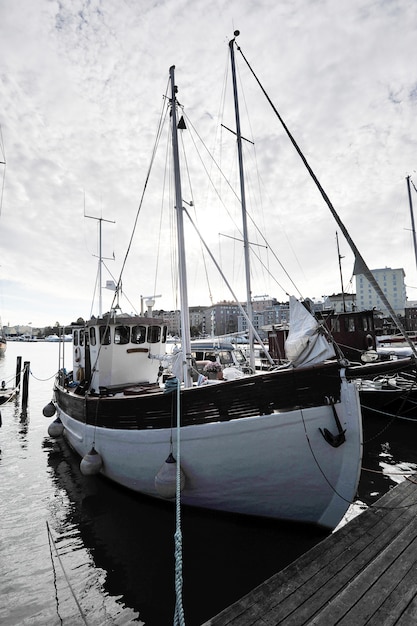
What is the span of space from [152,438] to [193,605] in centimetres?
277

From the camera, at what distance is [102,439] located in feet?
26.6

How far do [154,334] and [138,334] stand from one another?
1.87ft

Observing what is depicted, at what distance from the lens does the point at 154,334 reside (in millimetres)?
11422

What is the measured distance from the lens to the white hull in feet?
16.8

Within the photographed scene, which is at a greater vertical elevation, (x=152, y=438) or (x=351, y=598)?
(x=152, y=438)

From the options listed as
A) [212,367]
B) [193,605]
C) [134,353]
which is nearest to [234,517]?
[193,605]

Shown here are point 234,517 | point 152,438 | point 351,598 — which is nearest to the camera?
point 351,598

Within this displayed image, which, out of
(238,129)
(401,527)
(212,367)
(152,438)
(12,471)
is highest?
(238,129)

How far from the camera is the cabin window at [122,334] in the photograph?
10.9 m

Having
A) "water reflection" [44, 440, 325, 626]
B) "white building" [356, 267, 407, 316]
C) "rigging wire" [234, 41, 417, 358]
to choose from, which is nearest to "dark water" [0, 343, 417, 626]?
"water reflection" [44, 440, 325, 626]

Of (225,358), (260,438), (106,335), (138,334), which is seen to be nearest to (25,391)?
(225,358)

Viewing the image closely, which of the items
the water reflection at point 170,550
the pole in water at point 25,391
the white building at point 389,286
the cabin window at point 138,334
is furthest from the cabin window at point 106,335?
the white building at point 389,286

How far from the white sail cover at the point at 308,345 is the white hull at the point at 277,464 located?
1.92ft

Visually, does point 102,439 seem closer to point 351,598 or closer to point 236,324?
point 351,598
